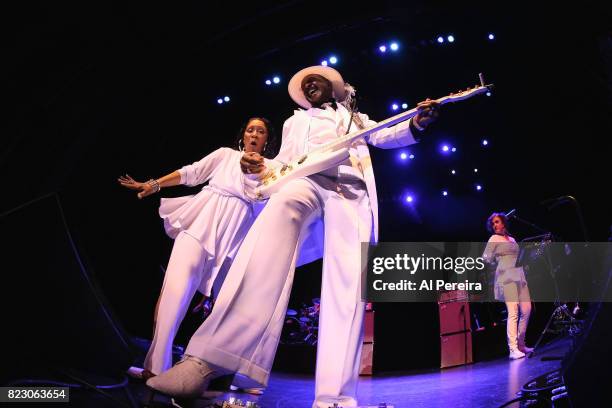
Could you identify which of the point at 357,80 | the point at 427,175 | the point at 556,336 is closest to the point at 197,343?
the point at 357,80

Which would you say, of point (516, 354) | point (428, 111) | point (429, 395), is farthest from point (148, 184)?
point (516, 354)

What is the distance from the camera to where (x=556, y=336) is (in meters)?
7.32

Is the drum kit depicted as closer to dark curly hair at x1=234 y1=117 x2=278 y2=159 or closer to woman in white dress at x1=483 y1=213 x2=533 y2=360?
woman in white dress at x1=483 y1=213 x2=533 y2=360

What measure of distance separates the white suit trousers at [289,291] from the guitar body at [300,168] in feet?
0.19

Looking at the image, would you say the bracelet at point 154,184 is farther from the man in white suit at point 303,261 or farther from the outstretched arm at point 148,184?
the man in white suit at point 303,261

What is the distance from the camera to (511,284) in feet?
19.6

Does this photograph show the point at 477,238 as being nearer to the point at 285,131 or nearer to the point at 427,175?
the point at 427,175

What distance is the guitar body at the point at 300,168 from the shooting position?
2157 millimetres

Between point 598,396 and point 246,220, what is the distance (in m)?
2.70

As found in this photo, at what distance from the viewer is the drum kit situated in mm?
7868

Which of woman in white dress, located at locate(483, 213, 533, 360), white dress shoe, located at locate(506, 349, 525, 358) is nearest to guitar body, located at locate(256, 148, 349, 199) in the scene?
white dress shoe, located at locate(506, 349, 525, 358)

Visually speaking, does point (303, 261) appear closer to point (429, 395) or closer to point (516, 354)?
point (429, 395)

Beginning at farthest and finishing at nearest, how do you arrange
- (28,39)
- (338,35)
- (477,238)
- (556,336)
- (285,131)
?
(477,238) → (556,336) → (338,35) → (28,39) → (285,131)

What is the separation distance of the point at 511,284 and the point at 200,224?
4.90 metres
